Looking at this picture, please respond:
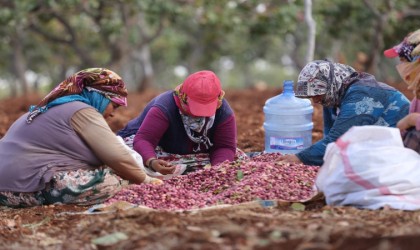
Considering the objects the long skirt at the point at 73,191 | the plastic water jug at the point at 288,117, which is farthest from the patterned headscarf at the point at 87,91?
the plastic water jug at the point at 288,117

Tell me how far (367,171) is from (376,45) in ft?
38.0

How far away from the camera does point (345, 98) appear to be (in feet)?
17.3

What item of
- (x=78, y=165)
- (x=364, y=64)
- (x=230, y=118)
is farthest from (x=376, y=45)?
(x=78, y=165)

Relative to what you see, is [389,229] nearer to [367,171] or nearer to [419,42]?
[367,171]

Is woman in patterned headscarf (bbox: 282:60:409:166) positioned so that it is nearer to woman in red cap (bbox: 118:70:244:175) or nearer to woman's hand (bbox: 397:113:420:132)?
woman's hand (bbox: 397:113:420:132)

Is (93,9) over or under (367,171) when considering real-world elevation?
over

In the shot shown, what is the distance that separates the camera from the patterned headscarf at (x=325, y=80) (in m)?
5.35

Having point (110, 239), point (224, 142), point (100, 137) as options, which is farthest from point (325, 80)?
point (110, 239)

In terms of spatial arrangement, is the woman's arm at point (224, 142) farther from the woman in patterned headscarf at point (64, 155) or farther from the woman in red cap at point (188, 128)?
the woman in patterned headscarf at point (64, 155)

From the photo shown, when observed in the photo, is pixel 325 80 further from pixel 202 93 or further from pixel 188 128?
pixel 188 128

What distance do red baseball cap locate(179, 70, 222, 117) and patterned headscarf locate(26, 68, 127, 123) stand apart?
558 mm

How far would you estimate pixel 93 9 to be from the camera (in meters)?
16.7

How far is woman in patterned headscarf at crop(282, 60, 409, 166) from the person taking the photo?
516cm

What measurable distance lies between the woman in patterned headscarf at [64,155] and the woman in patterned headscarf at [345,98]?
142 cm
